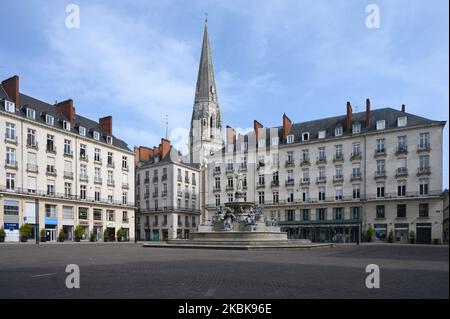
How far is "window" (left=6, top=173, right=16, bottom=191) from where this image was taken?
163 feet

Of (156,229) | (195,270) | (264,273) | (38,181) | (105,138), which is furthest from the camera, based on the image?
(156,229)

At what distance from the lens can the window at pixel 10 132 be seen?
50.2m

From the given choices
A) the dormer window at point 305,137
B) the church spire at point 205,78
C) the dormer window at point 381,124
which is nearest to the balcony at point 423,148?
the dormer window at point 381,124

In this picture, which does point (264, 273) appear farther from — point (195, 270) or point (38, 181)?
point (38, 181)

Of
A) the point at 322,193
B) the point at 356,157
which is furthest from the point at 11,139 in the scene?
the point at 356,157

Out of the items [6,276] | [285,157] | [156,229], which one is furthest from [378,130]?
[6,276]

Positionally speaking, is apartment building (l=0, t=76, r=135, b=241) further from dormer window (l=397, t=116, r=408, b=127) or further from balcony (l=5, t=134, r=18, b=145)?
dormer window (l=397, t=116, r=408, b=127)

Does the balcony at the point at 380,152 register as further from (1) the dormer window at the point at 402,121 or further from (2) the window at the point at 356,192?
(2) the window at the point at 356,192

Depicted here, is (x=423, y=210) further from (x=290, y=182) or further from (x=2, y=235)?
(x=2, y=235)

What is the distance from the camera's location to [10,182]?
50.0 meters

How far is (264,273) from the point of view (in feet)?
44.4

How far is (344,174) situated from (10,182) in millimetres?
44323
